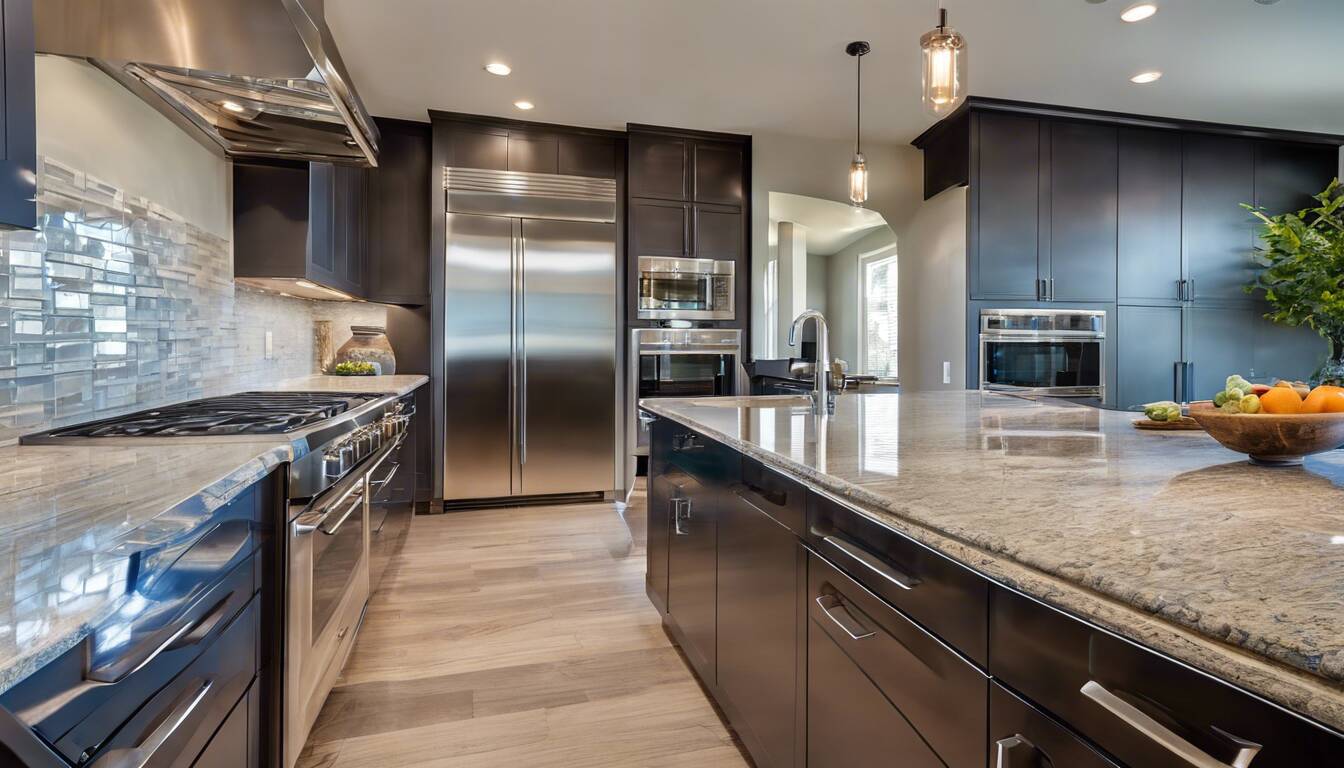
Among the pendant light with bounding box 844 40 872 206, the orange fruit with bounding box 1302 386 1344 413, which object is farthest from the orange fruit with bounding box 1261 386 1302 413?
the pendant light with bounding box 844 40 872 206

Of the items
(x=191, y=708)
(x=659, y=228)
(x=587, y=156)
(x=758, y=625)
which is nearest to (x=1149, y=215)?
(x=659, y=228)

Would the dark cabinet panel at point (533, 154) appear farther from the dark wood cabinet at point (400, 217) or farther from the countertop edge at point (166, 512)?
the countertop edge at point (166, 512)

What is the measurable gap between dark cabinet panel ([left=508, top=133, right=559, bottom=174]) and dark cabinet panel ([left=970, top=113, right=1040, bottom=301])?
2.74 m

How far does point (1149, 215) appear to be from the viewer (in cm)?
399

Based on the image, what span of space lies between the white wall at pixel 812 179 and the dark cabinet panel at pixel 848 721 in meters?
3.30

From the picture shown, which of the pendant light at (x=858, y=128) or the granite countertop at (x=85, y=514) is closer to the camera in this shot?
the granite countertop at (x=85, y=514)

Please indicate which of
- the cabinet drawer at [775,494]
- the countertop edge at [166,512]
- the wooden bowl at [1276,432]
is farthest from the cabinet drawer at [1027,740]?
the countertop edge at [166,512]

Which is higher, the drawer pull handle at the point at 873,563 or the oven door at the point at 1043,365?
the oven door at the point at 1043,365

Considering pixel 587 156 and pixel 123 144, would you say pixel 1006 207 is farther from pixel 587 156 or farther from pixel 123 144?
pixel 123 144

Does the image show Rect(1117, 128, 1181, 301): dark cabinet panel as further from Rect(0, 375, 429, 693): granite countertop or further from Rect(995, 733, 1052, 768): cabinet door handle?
Rect(0, 375, 429, 693): granite countertop

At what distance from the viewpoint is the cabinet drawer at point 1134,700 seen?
1.48 ft

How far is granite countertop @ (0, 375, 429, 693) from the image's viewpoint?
514mm

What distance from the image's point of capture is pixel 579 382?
4.25 m

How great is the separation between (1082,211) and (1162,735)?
429cm
